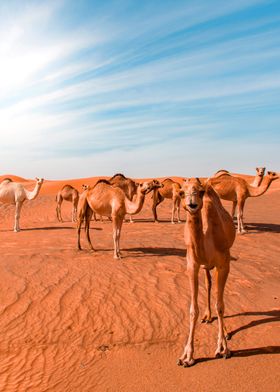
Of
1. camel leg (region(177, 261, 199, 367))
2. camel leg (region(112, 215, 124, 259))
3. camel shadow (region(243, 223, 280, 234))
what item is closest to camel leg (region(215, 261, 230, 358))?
camel leg (region(177, 261, 199, 367))

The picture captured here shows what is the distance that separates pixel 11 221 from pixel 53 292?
51.4 feet

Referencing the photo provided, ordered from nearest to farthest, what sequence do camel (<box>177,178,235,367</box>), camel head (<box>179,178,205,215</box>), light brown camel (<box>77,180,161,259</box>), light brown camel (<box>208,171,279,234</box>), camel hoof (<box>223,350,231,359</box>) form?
camel head (<box>179,178,205,215</box>) → camel (<box>177,178,235,367</box>) → camel hoof (<box>223,350,231,359</box>) → light brown camel (<box>77,180,161,259</box>) → light brown camel (<box>208,171,279,234</box>)

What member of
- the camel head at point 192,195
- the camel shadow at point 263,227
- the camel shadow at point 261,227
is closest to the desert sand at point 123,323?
the camel head at point 192,195

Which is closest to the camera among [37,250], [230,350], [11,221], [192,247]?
[192,247]

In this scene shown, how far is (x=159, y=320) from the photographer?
6.25 meters

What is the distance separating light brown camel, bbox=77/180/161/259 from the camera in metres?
9.46

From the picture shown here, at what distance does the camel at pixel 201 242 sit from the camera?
4398mm

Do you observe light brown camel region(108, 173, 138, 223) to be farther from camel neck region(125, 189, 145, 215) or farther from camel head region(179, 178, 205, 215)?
camel head region(179, 178, 205, 215)

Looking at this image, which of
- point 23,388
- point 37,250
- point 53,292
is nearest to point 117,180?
point 37,250

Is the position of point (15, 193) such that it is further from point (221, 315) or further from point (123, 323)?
point (221, 315)

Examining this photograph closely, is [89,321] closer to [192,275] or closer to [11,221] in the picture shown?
[192,275]

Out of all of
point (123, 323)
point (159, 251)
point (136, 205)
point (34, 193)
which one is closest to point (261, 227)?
point (159, 251)

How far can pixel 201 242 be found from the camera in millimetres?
4672

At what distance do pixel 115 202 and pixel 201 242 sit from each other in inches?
209
